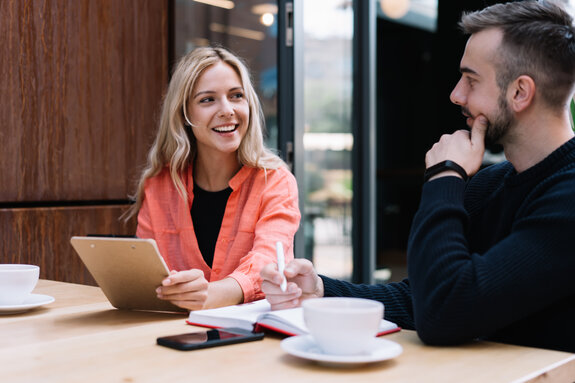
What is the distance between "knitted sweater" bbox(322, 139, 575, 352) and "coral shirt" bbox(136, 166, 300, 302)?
756 millimetres

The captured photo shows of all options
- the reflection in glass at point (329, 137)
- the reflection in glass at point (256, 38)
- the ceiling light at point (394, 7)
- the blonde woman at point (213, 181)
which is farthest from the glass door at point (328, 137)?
the ceiling light at point (394, 7)

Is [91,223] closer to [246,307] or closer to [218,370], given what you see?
[246,307]

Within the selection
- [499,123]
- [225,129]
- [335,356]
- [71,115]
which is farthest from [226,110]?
[335,356]

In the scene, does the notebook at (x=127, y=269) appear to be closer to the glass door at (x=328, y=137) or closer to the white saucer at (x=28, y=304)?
the white saucer at (x=28, y=304)

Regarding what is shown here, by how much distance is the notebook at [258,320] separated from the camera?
1110 millimetres

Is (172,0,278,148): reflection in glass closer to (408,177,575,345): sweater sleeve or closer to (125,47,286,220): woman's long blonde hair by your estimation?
(125,47,286,220): woman's long blonde hair

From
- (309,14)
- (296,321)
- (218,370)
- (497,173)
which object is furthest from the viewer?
(309,14)

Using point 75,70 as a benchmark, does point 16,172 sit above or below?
below

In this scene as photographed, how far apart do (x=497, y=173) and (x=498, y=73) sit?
250mm

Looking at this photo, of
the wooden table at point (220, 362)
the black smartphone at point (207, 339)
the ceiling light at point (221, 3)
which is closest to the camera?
the wooden table at point (220, 362)

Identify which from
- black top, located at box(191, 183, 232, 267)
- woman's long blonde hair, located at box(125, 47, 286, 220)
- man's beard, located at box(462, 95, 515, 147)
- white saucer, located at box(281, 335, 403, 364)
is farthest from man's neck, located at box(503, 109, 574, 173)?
black top, located at box(191, 183, 232, 267)

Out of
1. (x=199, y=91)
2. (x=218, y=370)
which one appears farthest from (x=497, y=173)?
(x=199, y=91)

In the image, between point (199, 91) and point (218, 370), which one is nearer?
point (218, 370)

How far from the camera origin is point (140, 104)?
2.86m
